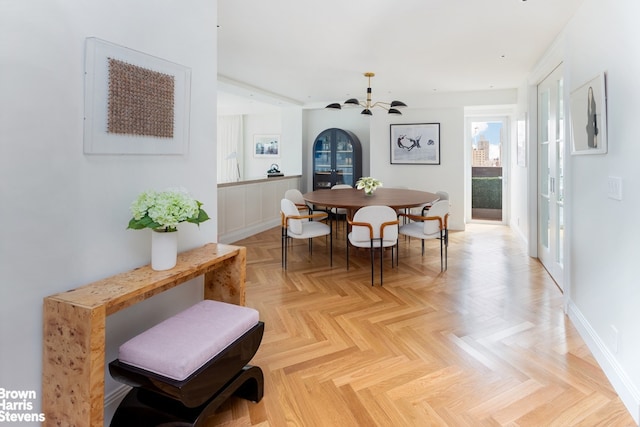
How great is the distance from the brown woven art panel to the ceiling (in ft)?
4.54

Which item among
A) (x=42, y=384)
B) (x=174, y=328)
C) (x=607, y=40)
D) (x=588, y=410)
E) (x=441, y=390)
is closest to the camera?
(x=42, y=384)

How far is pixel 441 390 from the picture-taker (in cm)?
196

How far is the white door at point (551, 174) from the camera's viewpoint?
354 centimetres

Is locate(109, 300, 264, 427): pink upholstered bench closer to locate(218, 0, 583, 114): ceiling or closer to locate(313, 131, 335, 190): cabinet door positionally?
locate(218, 0, 583, 114): ceiling

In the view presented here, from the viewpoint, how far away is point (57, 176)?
4.64ft

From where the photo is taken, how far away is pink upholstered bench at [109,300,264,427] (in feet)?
4.59

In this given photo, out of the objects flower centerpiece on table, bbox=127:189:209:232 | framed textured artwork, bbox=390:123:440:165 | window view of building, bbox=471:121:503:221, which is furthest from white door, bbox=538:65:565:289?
flower centerpiece on table, bbox=127:189:209:232

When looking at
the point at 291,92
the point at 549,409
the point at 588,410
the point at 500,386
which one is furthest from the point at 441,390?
the point at 291,92

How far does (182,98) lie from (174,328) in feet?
3.88

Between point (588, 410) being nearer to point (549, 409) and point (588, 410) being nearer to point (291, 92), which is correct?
point (549, 409)

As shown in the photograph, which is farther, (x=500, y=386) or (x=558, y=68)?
(x=558, y=68)

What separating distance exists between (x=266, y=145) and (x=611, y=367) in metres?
7.59

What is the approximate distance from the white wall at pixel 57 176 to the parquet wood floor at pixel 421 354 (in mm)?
874

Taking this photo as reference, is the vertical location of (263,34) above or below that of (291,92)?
below
